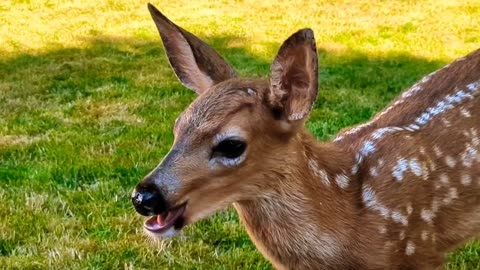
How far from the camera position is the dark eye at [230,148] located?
289 centimetres

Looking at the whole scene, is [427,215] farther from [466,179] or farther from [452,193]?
[466,179]

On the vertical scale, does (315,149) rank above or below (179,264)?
above

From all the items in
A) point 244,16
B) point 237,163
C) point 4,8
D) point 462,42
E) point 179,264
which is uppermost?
point 237,163

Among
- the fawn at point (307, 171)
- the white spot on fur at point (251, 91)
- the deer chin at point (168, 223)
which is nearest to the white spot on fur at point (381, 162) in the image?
the fawn at point (307, 171)

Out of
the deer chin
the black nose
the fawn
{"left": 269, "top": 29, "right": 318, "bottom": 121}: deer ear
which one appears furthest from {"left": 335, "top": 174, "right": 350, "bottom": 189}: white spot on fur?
the black nose

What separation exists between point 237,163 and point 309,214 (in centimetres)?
41

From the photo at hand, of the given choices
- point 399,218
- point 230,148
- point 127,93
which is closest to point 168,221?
point 230,148

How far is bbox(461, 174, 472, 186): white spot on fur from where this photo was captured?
3634mm

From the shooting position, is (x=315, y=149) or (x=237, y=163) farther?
(x=315, y=149)

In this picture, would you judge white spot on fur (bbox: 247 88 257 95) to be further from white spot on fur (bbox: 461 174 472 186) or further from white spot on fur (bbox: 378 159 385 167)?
white spot on fur (bbox: 461 174 472 186)

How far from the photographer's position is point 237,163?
2955mm

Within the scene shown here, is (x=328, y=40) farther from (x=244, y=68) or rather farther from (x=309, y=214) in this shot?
(x=309, y=214)

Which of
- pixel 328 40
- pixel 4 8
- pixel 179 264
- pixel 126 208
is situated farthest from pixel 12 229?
pixel 4 8

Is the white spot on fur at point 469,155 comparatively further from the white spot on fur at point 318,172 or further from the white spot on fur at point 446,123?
the white spot on fur at point 318,172
